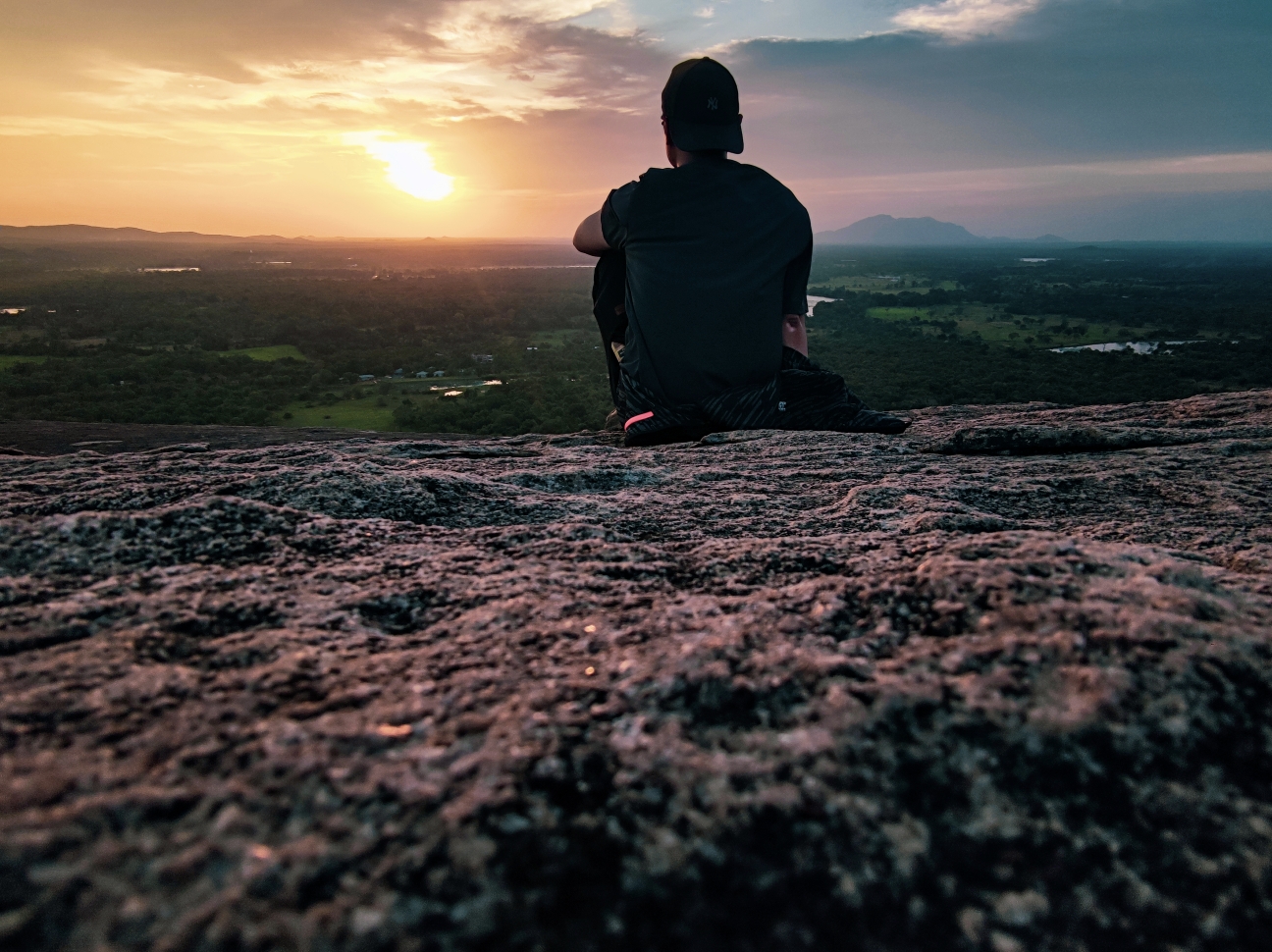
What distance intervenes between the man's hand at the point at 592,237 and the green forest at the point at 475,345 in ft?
31.1

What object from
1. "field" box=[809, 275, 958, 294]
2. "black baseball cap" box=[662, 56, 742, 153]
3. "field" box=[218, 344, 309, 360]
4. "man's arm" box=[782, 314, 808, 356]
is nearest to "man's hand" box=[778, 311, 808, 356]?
"man's arm" box=[782, 314, 808, 356]

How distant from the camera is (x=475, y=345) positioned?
6369cm

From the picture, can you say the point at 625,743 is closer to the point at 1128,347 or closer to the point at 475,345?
the point at 1128,347

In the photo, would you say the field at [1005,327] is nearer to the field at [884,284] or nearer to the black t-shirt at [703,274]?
the field at [884,284]

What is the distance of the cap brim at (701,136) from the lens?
411 centimetres

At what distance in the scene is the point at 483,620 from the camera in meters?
1.17

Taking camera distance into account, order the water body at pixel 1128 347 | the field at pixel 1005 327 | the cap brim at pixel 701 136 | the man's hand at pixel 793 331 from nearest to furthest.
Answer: the cap brim at pixel 701 136, the man's hand at pixel 793 331, the water body at pixel 1128 347, the field at pixel 1005 327

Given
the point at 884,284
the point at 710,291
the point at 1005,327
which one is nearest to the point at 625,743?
the point at 710,291

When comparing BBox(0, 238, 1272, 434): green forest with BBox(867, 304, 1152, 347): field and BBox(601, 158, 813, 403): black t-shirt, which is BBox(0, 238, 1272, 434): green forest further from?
BBox(601, 158, 813, 403): black t-shirt

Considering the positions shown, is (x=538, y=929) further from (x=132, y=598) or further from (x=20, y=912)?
(x=132, y=598)

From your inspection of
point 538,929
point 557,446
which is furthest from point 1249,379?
point 538,929

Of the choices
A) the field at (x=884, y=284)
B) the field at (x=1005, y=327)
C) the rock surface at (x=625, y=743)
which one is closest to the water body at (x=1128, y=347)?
the field at (x=1005, y=327)

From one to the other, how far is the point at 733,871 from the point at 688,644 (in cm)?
37

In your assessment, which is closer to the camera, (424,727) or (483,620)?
(424,727)
